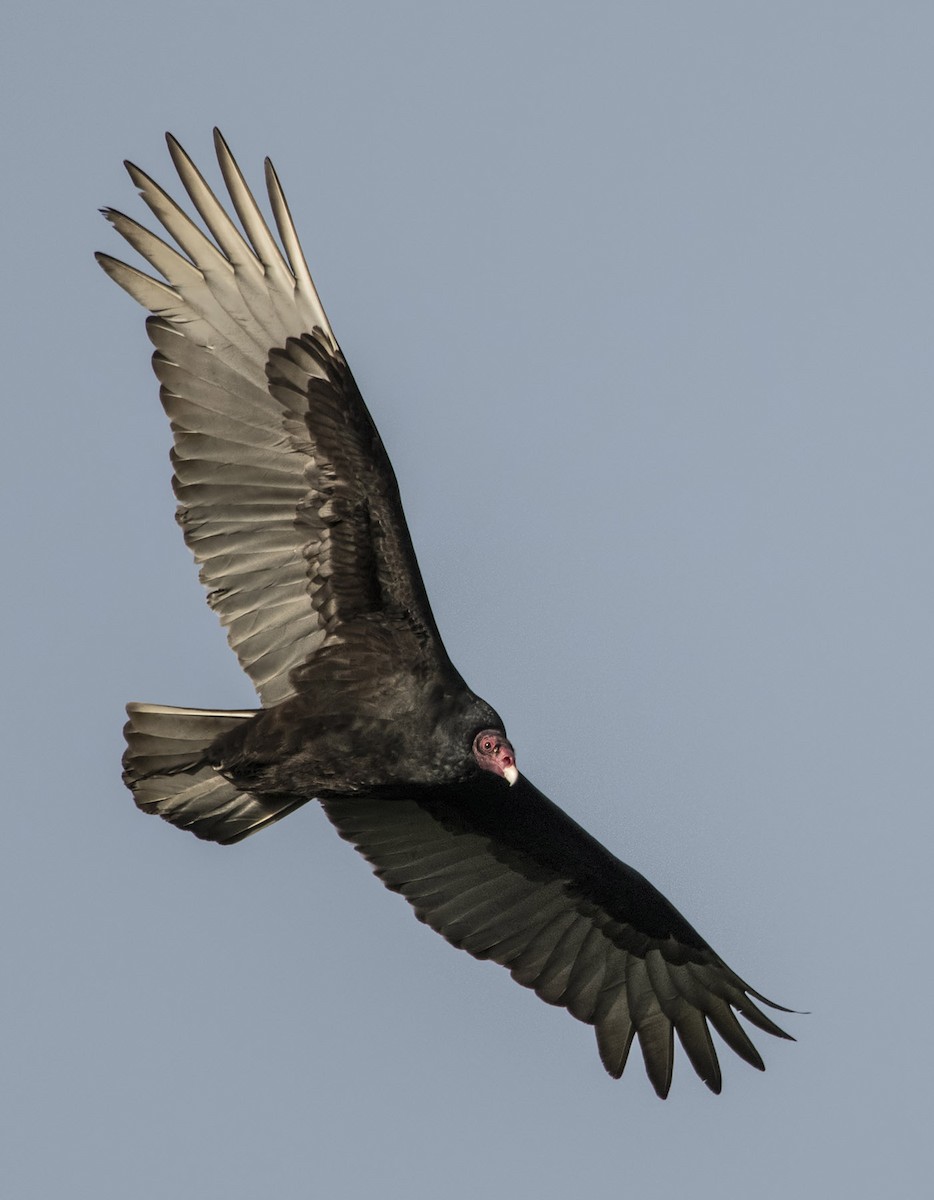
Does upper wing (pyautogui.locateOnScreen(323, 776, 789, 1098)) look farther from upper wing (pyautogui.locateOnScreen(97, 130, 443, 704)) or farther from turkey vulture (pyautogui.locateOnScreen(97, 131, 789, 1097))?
upper wing (pyautogui.locateOnScreen(97, 130, 443, 704))

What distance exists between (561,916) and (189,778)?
6.95 ft

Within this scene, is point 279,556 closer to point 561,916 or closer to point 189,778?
point 189,778

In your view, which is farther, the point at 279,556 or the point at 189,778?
the point at 189,778

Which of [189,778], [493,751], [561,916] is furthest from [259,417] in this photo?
[561,916]

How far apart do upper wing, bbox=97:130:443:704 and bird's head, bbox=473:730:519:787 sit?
1.69ft

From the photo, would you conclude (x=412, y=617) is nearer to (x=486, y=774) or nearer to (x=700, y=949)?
(x=486, y=774)

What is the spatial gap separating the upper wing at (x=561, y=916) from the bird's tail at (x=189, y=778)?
68 centimetres

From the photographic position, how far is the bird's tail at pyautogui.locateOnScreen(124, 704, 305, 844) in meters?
8.69

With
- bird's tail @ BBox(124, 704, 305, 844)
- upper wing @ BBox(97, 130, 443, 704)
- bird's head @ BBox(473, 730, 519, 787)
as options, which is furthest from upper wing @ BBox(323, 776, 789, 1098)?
upper wing @ BBox(97, 130, 443, 704)

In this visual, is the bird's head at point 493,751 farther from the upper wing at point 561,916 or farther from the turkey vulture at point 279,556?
the upper wing at point 561,916

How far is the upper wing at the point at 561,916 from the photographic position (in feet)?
31.4

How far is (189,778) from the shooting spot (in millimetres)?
8805

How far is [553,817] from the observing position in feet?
31.5

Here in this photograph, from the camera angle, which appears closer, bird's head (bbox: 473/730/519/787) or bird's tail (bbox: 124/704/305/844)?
bird's head (bbox: 473/730/519/787)
